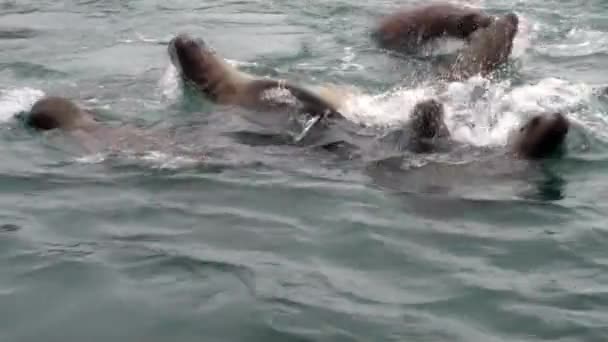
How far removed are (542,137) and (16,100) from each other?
5460 mm

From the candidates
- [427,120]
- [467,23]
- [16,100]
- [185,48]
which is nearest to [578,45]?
[467,23]

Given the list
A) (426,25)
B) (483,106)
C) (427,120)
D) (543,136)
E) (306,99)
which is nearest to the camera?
(543,136)

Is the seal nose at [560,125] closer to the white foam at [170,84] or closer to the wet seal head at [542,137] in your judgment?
the wet seal head at [542,137]

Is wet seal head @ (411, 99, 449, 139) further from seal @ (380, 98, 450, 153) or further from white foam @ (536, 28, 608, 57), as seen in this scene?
white foam @ (536, 28, 608, 57)

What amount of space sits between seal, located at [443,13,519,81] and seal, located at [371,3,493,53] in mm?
495

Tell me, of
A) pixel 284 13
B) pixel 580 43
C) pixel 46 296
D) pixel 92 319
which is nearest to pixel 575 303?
pixel 92 319

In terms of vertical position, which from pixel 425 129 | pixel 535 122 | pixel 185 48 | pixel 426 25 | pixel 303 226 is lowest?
pixel 303 226

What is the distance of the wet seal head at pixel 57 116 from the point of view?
838 centimetres

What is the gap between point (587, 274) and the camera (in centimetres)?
545

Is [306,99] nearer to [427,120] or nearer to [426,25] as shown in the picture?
[427,120]

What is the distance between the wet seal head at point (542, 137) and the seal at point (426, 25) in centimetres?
298

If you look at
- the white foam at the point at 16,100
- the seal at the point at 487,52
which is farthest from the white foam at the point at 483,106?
the white foam at the point at 16,100

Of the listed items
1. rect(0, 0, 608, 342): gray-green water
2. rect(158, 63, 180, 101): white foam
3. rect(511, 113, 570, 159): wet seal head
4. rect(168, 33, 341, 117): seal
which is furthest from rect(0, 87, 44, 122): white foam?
rect(511, 113, 570, 159): wet seal head

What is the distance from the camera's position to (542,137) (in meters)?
7.34
